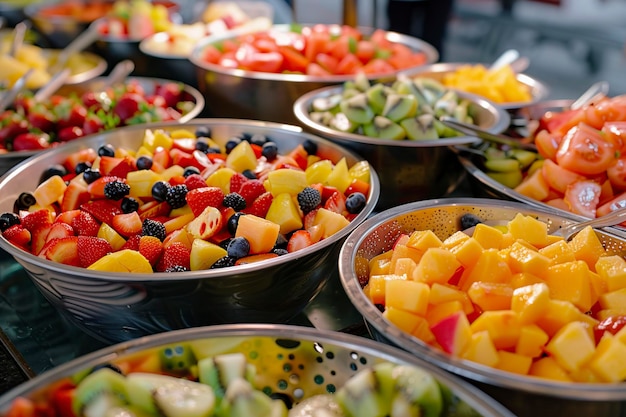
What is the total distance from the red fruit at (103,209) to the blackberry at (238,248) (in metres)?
0.34

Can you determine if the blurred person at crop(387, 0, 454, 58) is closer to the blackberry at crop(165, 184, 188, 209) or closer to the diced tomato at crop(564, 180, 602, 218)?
the diced tomato at crop(564, 180, 602, 218)

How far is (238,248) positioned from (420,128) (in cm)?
79

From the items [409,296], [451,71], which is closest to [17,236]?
[409,296]

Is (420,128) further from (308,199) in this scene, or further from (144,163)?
(144,163)

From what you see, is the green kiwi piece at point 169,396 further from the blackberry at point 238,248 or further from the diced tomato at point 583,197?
the diced tomato at point 583,197

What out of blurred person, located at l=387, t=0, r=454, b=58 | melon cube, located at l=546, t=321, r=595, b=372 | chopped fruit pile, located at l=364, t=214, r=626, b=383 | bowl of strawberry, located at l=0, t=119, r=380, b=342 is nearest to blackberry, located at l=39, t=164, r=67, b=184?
bowl of strawberry, located at l=0, t=119, r=380, b=342

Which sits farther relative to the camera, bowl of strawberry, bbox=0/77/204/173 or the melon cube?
bowl of strawberry, bbox=0/77/204/173

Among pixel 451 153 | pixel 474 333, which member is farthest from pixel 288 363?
pixel 451 153

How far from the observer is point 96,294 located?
3.77 ft

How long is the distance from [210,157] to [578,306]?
102 cm

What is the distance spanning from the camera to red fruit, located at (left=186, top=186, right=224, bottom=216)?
1.38m

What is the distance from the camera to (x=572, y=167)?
155cm

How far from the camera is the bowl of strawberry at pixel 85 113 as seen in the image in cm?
200

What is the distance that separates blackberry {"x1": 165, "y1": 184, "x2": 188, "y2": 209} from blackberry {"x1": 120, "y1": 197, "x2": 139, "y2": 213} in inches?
3.1
